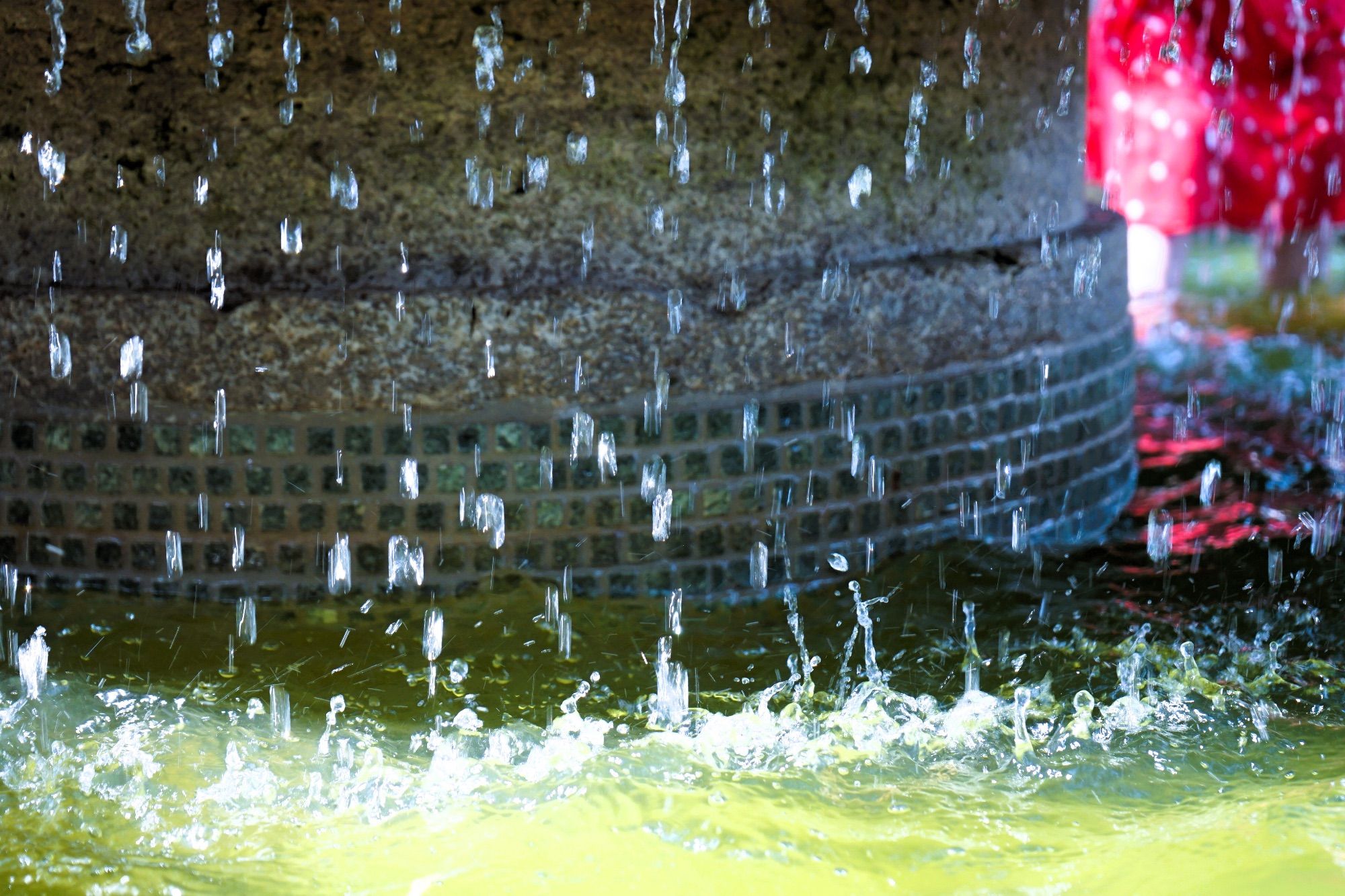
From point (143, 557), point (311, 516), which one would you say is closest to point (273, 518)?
point (311, 516)

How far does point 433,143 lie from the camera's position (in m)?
3.60

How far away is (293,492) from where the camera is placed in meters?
3.67

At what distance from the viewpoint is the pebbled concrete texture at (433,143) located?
3551 mm

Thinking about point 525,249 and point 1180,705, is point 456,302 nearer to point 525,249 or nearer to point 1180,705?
point 525,249

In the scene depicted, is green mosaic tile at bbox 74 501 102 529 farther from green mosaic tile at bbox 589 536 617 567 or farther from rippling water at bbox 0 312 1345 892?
green mosaic tile at bbox 589 536 617 567

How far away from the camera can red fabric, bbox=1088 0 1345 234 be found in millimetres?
8664

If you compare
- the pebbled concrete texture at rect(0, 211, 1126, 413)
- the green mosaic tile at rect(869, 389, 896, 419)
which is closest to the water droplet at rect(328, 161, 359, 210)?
the pebbled concrete texture at rect(0, 211, 1126, 413)

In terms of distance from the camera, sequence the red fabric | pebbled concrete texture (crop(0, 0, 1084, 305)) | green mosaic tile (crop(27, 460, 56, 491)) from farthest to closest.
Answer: the red fabric → green mosaic tile (crop(27, 460, 56, 491)) → pebbled concrete texture (crop(0, 0, 1084, 305))

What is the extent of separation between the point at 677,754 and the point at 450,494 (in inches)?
36.3

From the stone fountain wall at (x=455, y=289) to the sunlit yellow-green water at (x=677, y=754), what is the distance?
0.21 metres

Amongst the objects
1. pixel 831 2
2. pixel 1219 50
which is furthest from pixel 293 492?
pixel 1219 50

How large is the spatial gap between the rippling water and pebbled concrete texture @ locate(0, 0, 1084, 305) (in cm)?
79

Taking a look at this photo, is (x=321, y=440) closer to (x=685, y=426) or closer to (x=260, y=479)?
(x=260, y=479)

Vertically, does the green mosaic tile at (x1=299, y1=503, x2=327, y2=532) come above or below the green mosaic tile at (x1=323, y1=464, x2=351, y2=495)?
below
